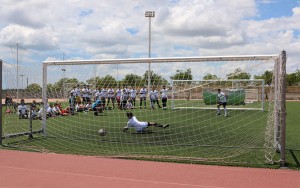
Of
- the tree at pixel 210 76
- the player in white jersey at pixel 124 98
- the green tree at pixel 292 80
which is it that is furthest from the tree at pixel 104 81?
the green tree at pixel 292 80

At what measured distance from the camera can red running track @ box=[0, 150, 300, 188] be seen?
22.2ft

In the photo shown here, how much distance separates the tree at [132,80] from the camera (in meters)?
14.9

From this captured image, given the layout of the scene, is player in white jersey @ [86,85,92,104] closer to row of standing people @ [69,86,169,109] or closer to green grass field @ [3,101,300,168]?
row of standing people @ [69,86,169,109]

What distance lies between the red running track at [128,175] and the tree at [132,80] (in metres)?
6.29

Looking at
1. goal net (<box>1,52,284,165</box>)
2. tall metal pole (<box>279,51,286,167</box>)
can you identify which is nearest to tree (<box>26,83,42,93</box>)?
goal net (<box>1,52,284,165</box>)

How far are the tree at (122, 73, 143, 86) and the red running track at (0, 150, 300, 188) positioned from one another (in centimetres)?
629

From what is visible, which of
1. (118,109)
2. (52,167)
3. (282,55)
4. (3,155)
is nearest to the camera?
(52,167)

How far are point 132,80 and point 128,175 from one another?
8.31 metres

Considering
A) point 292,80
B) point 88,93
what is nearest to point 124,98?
point 88,93

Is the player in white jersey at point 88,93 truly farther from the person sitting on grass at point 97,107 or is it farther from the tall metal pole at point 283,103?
the tall metal pole at point 283,103

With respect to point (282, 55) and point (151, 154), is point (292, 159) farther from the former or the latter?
point (151, 154)

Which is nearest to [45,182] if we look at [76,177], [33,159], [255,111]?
[76,177]

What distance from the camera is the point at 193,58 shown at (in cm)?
1069

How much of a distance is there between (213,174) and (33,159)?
464 centimetres
